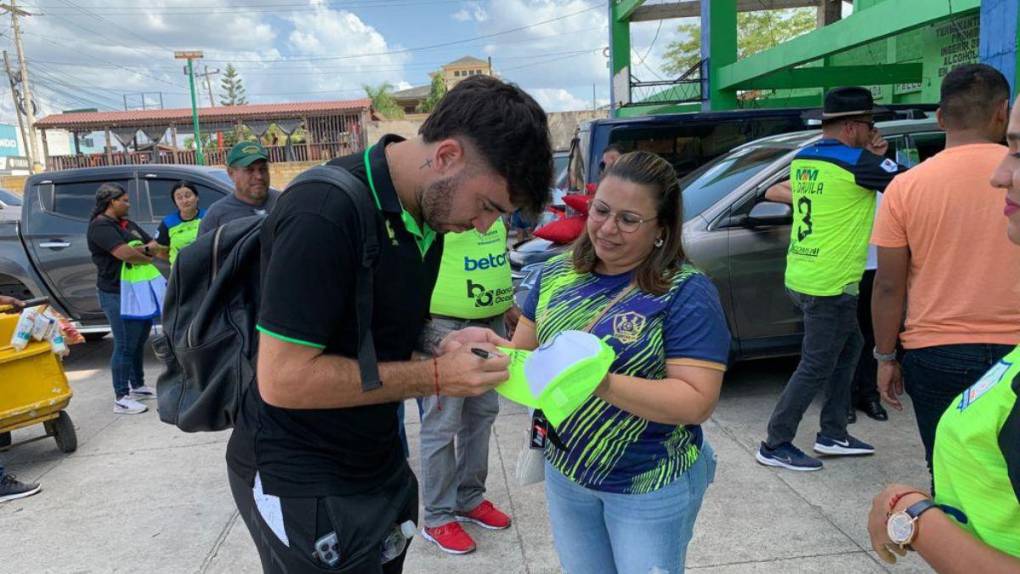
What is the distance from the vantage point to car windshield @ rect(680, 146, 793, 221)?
5.01 metres

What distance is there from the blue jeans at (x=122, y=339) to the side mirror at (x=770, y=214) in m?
4.76

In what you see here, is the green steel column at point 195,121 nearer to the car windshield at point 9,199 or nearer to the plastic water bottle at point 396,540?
the car windshield at point 9,199

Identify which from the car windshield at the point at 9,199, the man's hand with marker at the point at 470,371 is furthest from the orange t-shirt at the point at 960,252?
the car windshield at the point at 9,199

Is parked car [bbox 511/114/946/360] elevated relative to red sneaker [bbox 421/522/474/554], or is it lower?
elevated

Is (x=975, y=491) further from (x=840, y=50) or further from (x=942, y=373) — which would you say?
(x=840, y=50)

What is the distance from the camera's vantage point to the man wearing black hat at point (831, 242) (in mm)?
3625

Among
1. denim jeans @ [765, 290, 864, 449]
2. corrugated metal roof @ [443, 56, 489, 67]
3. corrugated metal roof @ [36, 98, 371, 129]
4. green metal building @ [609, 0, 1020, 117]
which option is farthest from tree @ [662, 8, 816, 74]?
corrugated metal roof @ [443, 56, 489, 67]

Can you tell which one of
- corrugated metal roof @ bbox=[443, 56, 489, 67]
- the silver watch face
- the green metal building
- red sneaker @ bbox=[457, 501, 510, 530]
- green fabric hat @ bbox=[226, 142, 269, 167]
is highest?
corrugated metal roof @ bbox=[443, 56, 489, 67]

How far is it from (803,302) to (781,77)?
36.0ft

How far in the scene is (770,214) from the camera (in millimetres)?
4676

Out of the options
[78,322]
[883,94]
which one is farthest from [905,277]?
[883,94]

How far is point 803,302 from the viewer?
151 inches

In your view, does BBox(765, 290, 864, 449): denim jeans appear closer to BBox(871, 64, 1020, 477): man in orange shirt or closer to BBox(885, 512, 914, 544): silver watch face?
BBox(871, 64, 1020, 477): man in orange shirt

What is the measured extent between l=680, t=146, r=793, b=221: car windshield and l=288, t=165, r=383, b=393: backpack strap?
375 cm
